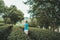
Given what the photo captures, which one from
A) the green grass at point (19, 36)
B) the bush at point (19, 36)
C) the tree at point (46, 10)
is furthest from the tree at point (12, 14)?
the bush at point (19, 36)

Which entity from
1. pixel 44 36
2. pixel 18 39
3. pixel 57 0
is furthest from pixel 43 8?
pixel 18 39

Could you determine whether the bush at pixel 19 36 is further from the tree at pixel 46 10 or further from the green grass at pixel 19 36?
the tree at pixel 46 10

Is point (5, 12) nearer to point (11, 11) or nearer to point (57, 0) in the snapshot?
point (11, 11)

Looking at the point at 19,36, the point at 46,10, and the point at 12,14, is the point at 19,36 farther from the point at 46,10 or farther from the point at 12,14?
the point at 12,14

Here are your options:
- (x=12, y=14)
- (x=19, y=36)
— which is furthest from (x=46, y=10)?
(x=12, y=14)

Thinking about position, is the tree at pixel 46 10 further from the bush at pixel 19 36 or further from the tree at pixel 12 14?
the tree at pixel 12 14

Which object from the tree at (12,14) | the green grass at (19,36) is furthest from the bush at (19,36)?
the tree at (12,14)

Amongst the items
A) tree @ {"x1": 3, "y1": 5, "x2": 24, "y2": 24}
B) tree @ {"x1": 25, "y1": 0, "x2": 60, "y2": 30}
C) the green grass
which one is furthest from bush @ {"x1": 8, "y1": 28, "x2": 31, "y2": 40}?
tree @ {"x1": 3, "y1": 5, "x2": 24, "y2": 24}

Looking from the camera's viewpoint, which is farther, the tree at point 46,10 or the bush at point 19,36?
the tree at point 46,10

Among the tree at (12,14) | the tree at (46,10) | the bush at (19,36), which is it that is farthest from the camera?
the tree at (12,14)

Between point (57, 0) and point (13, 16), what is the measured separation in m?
26.6

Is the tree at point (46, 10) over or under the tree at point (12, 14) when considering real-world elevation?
over

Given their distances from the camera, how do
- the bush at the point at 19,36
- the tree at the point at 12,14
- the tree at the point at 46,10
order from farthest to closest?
the tree at the point at 12,14 → the tree at the point at 46,10 → the bush at the point at 19,36

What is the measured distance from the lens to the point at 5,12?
1439 inches
